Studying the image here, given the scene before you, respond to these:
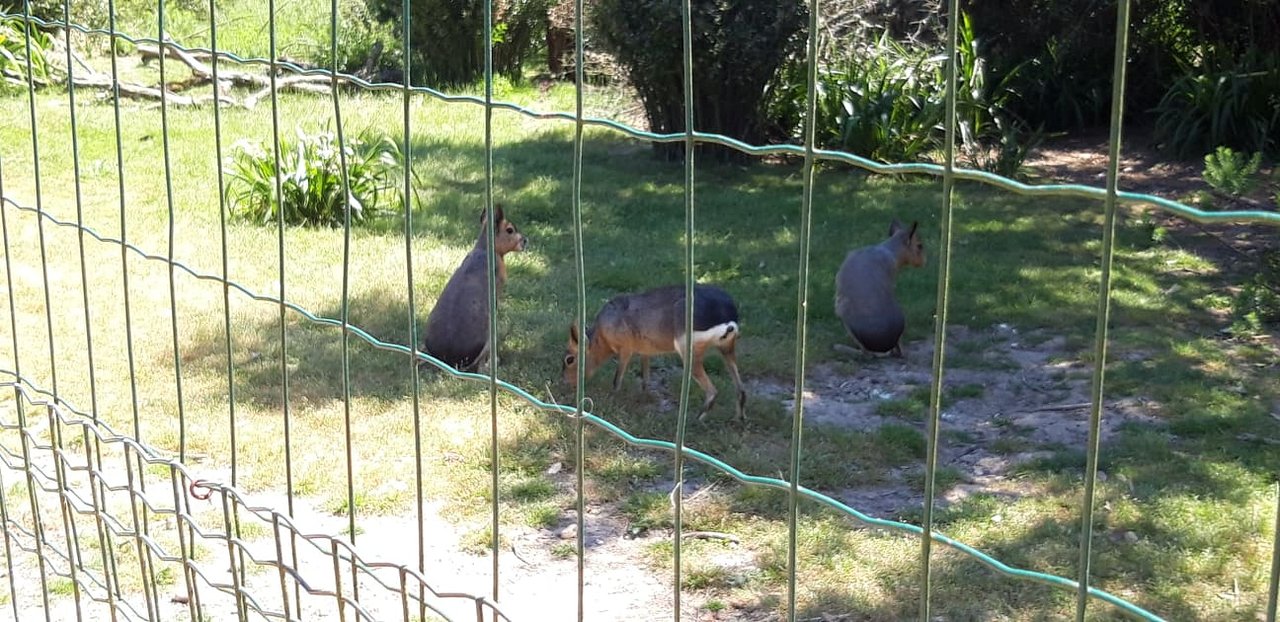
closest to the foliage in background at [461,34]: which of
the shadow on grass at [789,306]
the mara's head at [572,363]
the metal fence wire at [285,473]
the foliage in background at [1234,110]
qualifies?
the shadow on grass at [789,306]

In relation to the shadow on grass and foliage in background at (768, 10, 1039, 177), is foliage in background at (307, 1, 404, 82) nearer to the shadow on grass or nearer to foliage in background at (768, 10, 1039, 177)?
the shadow on grass

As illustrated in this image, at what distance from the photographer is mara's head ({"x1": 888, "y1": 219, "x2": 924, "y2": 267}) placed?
7.11 metres

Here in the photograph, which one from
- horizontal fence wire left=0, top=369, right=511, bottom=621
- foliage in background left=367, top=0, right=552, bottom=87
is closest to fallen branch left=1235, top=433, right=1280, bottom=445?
horizontal fence wire left=0, top=369, right=511, bottom=621

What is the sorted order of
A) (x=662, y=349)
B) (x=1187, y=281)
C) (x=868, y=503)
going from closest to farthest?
1. (x=868, y=503)
2. (x=662, y=349)
3. (x=1187, y=281)

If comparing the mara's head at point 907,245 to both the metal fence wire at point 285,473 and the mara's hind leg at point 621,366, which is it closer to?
the mara's hind leg at point 621,366

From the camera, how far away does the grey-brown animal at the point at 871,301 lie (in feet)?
21.0

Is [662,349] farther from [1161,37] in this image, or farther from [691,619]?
[1161,37]

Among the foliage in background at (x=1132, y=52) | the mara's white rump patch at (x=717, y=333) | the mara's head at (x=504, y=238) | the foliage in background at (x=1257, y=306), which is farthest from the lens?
the foliage in background at (x=1132, y=52)

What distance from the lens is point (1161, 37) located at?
1212 centimetres

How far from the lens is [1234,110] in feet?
35.0

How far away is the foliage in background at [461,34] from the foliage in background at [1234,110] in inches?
261

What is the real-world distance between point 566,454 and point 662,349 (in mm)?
684

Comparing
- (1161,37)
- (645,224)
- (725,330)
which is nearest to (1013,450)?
(725,330)

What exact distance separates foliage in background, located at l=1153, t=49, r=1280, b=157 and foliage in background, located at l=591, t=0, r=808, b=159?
330cm
